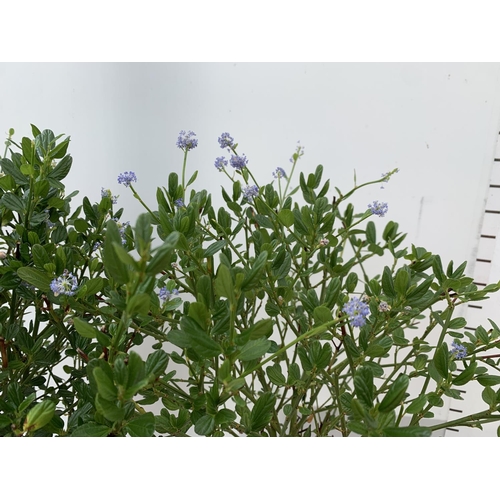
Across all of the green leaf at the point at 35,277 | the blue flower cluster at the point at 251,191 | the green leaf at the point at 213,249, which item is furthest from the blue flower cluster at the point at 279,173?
the green leaf at the point at 35,277

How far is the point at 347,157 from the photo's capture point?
Answer: 3.41ft

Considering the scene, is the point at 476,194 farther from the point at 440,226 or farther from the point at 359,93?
the point at 359,93

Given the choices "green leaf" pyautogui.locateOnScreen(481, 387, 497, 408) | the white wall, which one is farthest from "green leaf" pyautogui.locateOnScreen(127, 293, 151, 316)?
the white wall

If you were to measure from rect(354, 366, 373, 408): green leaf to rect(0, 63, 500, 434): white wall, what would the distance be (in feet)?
2.68

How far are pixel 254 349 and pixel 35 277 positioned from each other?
0.75 feet

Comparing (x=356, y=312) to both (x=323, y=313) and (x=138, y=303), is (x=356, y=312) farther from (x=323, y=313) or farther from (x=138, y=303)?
(x=138, y=303)

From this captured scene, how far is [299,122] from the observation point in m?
1.02

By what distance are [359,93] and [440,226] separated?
38cm

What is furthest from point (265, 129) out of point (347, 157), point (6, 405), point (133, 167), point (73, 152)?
Answer: point (6, 405)

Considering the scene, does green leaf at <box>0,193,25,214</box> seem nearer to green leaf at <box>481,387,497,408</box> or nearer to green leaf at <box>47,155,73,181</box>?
green leaf at <box>47,155,73,181</box>

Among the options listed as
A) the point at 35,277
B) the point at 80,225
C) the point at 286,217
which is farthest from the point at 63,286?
the point at 286,217

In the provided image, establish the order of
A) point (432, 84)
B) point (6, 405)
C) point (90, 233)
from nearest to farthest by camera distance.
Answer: point (6, 405), point (90, 233), point (432, 84)

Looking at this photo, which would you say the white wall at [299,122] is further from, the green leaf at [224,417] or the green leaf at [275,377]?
the green leaf at [224,417]

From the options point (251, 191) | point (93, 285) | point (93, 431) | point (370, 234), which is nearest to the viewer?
point (93, 431)
